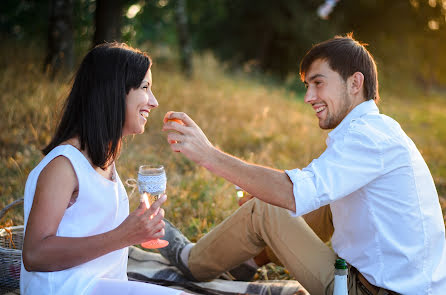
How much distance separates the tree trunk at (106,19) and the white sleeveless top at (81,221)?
A: 23.1ft

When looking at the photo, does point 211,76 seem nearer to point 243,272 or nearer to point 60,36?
point 60,36

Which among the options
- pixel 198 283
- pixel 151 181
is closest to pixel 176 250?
pixel 198 283

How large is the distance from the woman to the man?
1.04 feet

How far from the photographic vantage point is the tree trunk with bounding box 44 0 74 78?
7918 millimetres

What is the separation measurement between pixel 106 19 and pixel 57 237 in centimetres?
753

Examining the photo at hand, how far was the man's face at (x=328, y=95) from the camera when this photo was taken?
8.86ft

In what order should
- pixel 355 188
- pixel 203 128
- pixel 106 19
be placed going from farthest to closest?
pixel 106 19
pixel 203 128
pixel 355 188

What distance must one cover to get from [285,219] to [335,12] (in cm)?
1675

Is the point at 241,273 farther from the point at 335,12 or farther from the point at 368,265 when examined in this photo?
the point at 335,12

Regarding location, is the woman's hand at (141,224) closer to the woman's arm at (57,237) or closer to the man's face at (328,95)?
the woman's arm at (57,237)

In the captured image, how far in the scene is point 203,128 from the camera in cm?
693

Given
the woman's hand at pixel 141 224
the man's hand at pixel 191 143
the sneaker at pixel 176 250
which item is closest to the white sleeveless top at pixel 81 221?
the woman's hand at pixel 141 224

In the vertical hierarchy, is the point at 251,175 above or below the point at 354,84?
below

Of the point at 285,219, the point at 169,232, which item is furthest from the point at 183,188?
the point at 285,219
